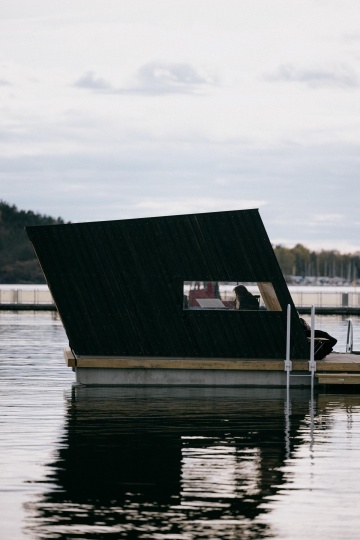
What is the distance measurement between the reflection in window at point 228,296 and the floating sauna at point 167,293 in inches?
1.2

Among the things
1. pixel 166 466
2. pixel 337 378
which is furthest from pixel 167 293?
pixel 166 466

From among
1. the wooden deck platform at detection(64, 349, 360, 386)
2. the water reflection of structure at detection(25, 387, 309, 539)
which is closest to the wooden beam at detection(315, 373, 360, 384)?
the wooden deck platform at detection(64, 349, 360, 386)

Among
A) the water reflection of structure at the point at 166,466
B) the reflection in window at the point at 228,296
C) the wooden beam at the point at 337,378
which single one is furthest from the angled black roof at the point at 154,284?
the water reflection of structure at the point at 166,466

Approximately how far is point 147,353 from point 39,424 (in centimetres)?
714

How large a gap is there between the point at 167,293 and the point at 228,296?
1.39 metres

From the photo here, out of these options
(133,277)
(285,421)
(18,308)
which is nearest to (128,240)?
(133,277)

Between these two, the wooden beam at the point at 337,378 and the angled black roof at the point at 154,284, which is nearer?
the wooden beam at the point at 337,378

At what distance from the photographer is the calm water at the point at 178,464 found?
12938 mm

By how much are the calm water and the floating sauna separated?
0.93m

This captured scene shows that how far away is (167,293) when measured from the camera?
27.8 m

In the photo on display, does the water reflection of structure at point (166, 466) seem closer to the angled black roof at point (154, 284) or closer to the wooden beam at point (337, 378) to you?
the wooden beam at point (337, 378)

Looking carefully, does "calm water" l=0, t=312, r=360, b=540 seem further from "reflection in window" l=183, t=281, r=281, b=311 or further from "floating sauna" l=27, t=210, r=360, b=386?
"reflection in window" l=183, t=281, r=281, b=311

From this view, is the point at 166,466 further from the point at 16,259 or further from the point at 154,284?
the point at 16,259

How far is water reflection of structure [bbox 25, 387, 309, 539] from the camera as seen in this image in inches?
511
